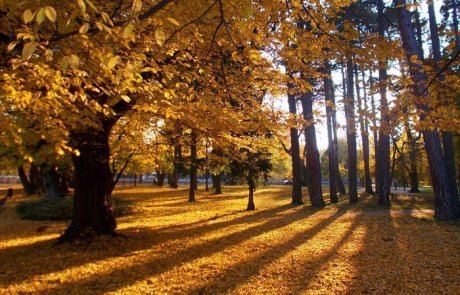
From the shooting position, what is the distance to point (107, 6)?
6.21 meters

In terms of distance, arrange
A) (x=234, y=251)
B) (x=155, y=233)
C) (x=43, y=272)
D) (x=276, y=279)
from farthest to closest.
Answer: (x=155, y=233) < (x=234, y=251) < (x=43, y=272) < (x=276, y=279)

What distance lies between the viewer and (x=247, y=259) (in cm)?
873

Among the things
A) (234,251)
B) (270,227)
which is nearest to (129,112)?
(234,251)

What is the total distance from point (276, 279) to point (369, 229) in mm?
6334

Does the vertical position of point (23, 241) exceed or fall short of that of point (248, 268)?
it exceeds it

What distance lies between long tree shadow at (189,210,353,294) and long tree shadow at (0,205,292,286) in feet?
10.6

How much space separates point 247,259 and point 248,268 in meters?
0.82

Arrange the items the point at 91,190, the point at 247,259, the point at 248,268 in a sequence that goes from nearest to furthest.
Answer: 1. the point at 248,268
2. the point at 247,259
3. the point at 91,190

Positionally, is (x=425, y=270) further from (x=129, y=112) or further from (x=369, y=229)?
(x=129, y=112)

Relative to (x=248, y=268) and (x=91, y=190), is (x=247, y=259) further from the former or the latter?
(x=91, y=190)

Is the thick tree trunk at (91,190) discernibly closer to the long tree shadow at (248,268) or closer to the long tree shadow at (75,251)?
the long tree shadow at (75,251)

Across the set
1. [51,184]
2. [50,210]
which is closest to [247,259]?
[50,210]

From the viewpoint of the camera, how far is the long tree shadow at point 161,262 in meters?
7.11

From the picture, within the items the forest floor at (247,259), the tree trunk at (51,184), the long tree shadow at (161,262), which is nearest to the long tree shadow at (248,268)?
the forest floor at (247,259)
